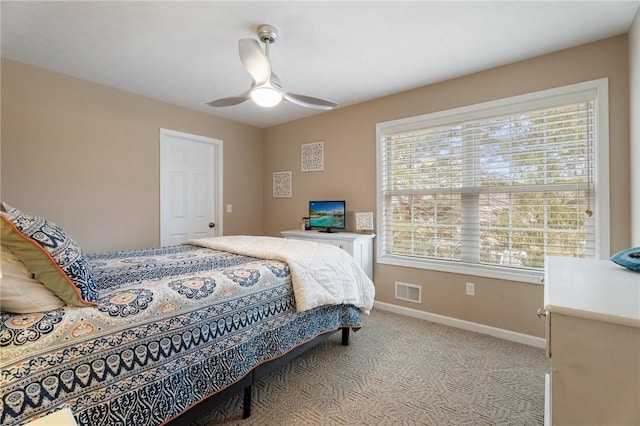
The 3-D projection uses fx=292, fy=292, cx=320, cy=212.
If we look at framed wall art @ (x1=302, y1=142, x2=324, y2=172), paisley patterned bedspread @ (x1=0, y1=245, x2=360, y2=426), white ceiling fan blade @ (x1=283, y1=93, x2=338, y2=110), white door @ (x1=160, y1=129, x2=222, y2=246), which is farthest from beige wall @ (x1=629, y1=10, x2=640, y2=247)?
white door @ (x1=160, y1=129, x2=222, y2=246)

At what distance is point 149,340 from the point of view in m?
1.18

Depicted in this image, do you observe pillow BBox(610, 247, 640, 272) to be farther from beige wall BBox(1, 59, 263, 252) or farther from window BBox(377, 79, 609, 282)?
beige wall BBox(1, 59, 263, 252)

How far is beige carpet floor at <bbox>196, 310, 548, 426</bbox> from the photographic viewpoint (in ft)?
5.39

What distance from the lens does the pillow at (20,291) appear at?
0.99 meters

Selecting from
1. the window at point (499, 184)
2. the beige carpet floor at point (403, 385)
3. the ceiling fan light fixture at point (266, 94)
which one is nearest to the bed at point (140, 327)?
the beige carpet floor at point (403, 385)

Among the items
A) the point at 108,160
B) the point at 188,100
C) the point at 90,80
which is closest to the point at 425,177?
the point at 188,100

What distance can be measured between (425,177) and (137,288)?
2770mm

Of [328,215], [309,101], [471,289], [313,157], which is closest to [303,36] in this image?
[309,101]

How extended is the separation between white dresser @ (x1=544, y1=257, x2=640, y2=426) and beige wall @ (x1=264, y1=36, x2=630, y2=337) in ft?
6.03

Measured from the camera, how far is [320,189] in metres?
3.97

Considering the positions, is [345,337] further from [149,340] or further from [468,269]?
[149,340]

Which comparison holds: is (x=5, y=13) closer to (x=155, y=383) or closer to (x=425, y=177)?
(x=155, y=383)

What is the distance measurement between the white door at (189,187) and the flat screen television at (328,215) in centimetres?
136

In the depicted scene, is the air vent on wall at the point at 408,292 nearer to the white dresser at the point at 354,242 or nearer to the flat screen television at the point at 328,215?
the white dresser at the point at 354,242
